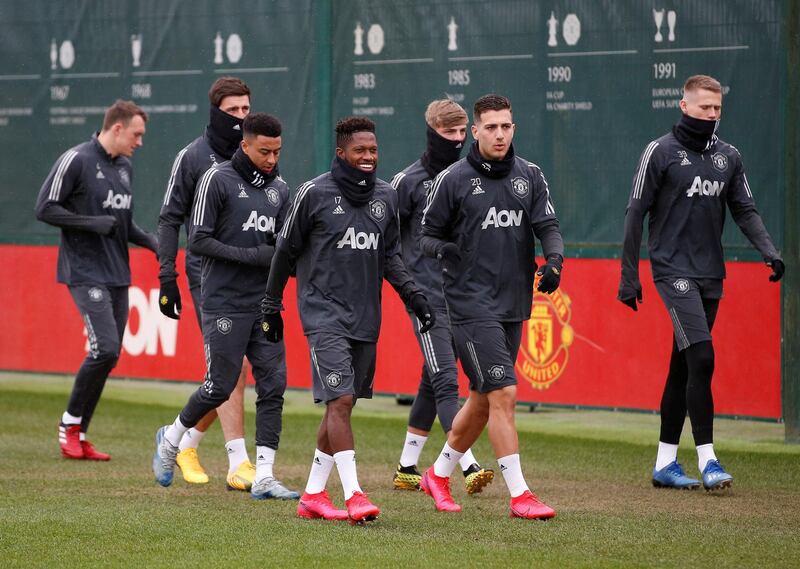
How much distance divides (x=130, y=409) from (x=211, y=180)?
522 centimetres

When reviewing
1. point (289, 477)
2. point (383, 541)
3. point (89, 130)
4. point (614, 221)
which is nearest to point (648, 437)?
point (614, 221)

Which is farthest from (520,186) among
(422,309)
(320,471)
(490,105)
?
(320,471)

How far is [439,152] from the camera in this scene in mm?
9023

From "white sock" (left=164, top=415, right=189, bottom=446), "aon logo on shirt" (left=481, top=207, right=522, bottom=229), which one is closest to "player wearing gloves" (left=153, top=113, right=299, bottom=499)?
"white sock" (left=164, top=415, right=189, bottom=446)

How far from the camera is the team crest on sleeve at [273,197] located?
870 centimetres

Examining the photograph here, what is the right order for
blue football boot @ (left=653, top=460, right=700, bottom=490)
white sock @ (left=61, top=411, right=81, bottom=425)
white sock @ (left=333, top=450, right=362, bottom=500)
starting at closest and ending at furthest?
1. white sock @ (left=333, top=450, right=362, bottom=500)
2. blue football boot @ (left=653, top=460, right=700, bottom=490)
3. white sock @ (left=61, top=411, right=81, bottom=425)

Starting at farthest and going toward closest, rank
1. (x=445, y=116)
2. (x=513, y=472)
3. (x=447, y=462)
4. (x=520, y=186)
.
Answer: (x=445, y=116) → (x=447, y=462) → (x=520, y=186) → (x=513, y=472)

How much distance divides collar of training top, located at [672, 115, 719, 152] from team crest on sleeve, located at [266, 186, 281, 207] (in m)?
2.34

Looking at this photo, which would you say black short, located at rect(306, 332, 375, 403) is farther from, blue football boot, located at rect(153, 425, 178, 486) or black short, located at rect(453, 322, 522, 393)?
blue football boot, located at rect(153, 425, 178, 486)

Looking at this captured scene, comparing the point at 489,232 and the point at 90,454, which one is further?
the point at 90,454

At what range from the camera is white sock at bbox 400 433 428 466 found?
30.0 feet

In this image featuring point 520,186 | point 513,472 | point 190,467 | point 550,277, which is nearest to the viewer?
point 550,277

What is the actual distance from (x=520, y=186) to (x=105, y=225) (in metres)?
3.56

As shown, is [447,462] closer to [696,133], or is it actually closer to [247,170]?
[247,170]
